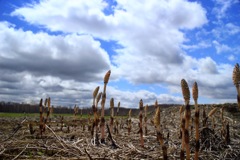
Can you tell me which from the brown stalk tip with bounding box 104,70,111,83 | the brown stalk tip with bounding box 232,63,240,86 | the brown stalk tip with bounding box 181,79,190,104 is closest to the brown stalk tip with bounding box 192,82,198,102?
the brown stalk tip with bounding box 181,79,190,104

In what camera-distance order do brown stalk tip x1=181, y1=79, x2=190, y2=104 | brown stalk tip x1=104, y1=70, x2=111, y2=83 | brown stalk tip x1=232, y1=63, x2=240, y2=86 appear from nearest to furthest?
brown stalk tip x1=232, y1=63, x2=240, y2=86 < brown stalk tip x1=181, y1=79, x2=190, y2=104 < brown stalk tip x1=104, y1=70, x2=111, y2=83

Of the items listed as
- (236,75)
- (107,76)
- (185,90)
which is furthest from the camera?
(107,76)

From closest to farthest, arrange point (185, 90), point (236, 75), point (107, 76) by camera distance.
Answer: point (236, 75) < point (185, 90) < point (107, 76)

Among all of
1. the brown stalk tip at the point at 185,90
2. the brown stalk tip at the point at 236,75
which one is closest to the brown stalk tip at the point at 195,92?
the brown stalk tip at the point at 185,90

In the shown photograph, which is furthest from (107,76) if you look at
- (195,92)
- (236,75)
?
(236,75)

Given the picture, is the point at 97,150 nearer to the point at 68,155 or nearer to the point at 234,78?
the point at 68,155

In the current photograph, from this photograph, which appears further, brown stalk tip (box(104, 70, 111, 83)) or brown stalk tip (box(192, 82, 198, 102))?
brown stalk tip (box(104, 70, 111, 83))

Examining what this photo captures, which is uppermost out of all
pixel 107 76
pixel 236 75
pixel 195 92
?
pixel 107 76

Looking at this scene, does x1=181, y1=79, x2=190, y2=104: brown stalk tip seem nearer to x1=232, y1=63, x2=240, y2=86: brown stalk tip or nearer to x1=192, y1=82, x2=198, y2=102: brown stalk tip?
x1=192, y1=82, x2=198, y2=102: brown stalk tip

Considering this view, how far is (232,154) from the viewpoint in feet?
16.8

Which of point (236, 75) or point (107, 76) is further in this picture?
point (107, 76)

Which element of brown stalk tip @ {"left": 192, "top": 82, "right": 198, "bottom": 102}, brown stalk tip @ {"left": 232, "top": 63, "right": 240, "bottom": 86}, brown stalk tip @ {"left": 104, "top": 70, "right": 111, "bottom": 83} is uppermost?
brown stalk tip @ {"left": 104, "top": 70, "right": 111, "bottom": 83}

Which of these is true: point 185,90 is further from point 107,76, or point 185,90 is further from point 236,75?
point 107,76

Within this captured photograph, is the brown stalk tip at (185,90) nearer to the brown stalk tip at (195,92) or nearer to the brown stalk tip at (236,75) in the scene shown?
the brown stalk tip at (195,92)
